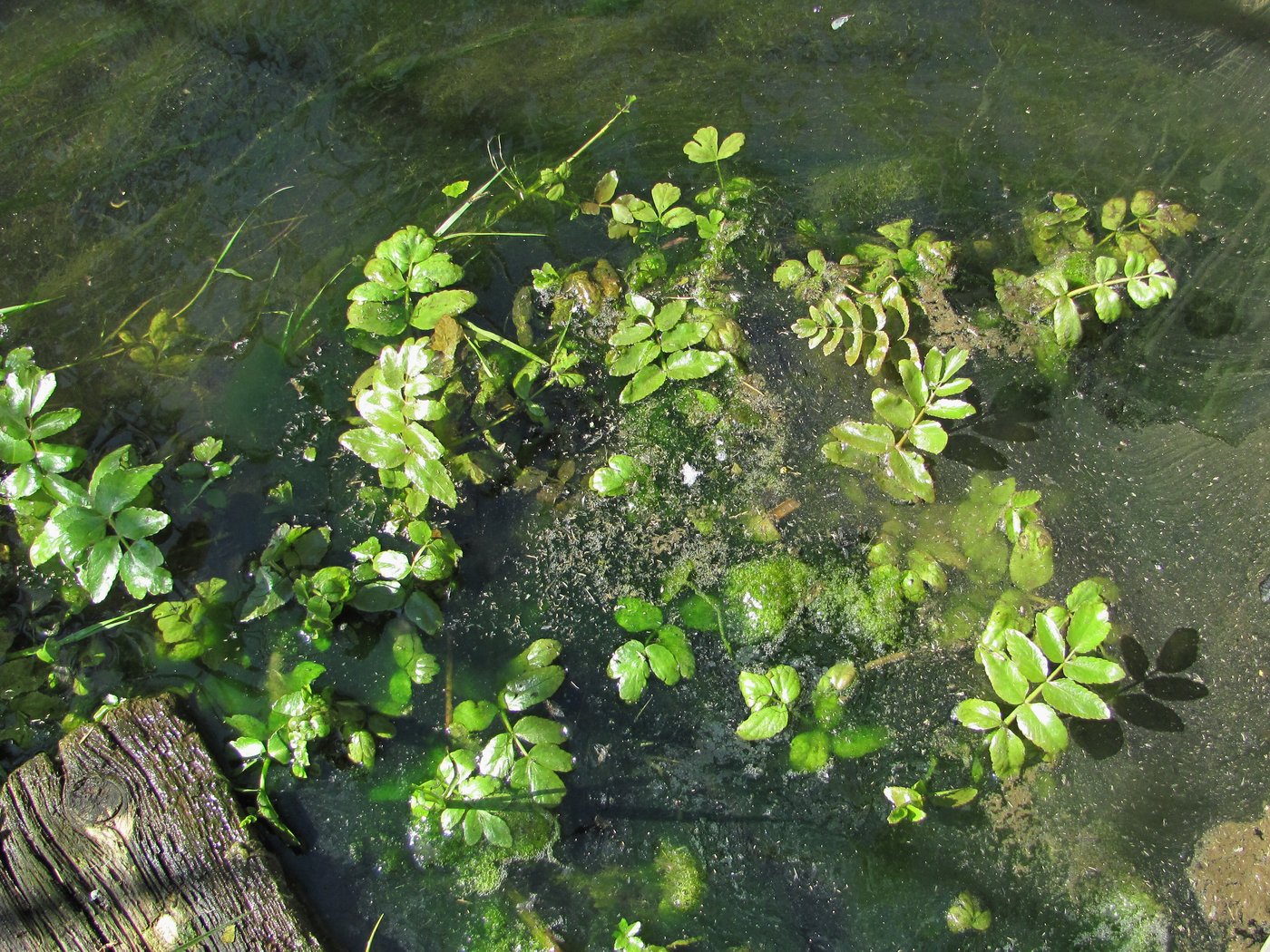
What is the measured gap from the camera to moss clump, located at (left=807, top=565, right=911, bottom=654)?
82.0 inches

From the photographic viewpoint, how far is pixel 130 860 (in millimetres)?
1729

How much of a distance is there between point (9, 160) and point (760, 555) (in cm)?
247

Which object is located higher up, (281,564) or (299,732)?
(281,564)

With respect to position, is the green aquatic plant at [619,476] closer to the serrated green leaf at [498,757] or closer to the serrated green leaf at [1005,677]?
the serrated green leaf at [498,757]

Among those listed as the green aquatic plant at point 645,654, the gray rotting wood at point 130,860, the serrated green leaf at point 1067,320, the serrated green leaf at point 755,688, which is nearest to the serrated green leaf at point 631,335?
the green aquatic plant at point 645,654

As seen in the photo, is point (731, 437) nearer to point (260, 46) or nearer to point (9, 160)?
point (260, 46)

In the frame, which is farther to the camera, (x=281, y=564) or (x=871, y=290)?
(x=871, y=290)

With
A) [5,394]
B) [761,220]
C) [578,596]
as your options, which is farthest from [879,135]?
[5,394]

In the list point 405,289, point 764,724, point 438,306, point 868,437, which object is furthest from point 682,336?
point 764,724

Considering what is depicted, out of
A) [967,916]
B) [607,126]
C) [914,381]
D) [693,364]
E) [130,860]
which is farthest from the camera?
[607,126]

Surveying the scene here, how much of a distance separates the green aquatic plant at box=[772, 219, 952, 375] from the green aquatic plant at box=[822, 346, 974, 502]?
17 centimetres

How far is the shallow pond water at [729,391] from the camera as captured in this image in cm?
190

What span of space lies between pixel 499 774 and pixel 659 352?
1083mm

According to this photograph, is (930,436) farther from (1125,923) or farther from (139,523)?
(139,523)
